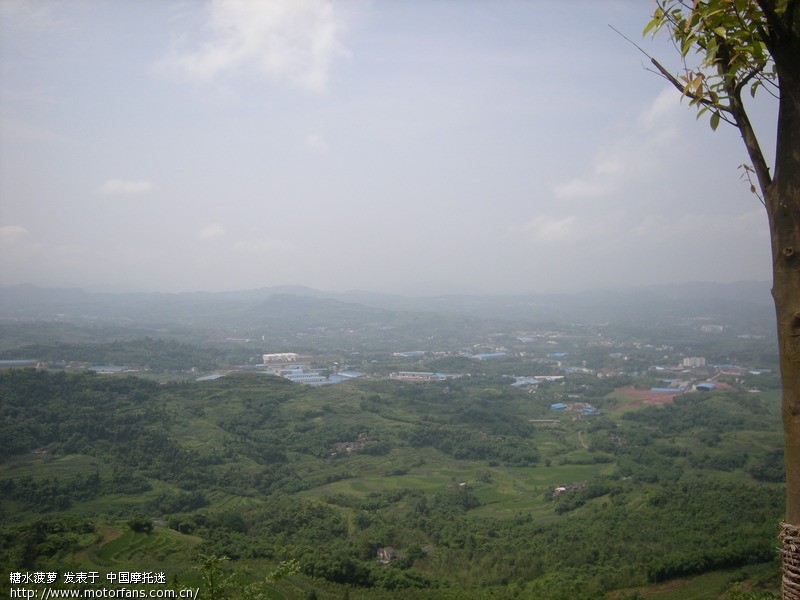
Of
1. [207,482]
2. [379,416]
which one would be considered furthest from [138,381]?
[379,416]

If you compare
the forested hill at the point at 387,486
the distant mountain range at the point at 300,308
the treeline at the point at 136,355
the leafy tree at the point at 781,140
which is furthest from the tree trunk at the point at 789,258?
the distant mountain range at the point at 300,308

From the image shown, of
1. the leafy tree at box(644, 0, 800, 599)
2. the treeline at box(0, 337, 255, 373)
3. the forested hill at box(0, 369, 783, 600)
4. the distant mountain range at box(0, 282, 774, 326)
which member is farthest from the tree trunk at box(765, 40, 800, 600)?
the distant mountain range at box(0, 282, 774, 326)

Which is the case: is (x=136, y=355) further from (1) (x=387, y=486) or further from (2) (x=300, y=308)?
(2) (x=300, y=308)

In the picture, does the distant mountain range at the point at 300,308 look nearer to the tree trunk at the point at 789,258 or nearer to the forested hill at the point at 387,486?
the forested hill at the point at 387,486

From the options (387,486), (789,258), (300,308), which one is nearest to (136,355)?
(387,486)

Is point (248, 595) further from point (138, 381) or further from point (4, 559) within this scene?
point (138, 381)

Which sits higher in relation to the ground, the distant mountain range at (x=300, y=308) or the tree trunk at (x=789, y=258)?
the tree trunk at (x=789, y=258)
